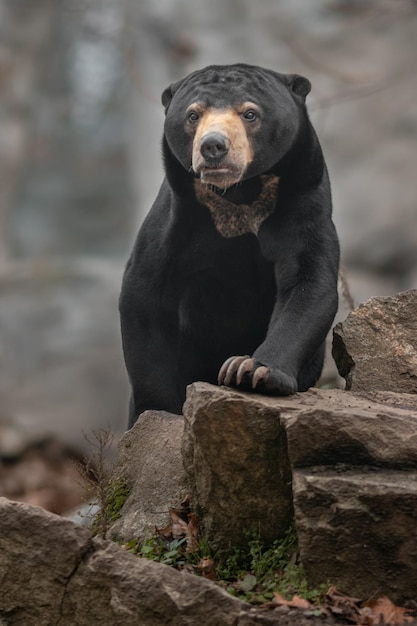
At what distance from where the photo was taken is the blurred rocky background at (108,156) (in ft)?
44.4

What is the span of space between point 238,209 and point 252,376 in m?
1.37

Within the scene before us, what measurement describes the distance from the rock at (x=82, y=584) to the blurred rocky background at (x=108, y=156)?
25.9 feet

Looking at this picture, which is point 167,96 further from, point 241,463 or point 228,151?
point 241,463

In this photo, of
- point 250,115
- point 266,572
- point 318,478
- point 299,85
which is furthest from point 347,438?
point 299,85

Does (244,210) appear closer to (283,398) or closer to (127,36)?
(283,398)

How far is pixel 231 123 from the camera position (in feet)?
17.7

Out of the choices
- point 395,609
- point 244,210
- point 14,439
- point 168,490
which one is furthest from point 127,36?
point 395,609

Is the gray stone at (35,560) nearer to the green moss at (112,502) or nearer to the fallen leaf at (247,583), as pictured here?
the fallen leaf at (247,583)

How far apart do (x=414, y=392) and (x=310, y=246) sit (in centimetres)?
81

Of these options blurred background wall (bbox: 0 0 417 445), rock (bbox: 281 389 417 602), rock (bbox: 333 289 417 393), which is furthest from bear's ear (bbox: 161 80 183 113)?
blurred background wall (bbox: 0 0 417 445)

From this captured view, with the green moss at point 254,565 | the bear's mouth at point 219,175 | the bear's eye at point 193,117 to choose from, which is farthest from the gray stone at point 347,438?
the bear's eye at point 193,117

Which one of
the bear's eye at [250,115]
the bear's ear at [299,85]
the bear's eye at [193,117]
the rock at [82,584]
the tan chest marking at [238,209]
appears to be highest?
the bear's ear at [299,85]

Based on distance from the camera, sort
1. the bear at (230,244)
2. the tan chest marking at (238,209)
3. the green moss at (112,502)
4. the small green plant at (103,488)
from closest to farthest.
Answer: the small green plant at (103,488) → the green moss at (112,502) → the bear at (230,244) → the tan chest marking at (238,209)

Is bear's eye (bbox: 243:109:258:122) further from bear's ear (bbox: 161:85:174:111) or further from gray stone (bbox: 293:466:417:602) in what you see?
gray stone (bbox: 293:466:417:602)
